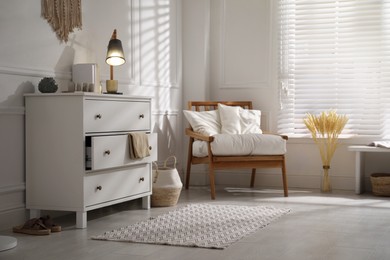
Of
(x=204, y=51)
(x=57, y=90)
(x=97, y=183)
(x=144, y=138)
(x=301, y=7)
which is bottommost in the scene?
(x=97, y=183)

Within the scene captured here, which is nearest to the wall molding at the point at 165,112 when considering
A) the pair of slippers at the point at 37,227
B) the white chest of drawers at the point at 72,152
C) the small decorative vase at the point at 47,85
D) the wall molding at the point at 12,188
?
the white chest of drawers at the point at 72,152

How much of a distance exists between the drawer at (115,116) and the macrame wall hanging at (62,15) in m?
0.64

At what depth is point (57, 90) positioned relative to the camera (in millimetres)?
3947

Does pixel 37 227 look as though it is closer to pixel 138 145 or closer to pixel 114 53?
pixel 138 145

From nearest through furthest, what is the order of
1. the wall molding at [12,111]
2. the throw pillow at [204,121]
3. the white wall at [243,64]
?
the wall molding at [12,111]
the throw pillow at [204,121]
the white wall at [243,64]

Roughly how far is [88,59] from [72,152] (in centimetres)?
102

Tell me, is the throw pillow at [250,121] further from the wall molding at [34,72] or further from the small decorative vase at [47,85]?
the small decorative vase at [47,85]

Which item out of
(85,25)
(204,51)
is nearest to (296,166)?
(204,51)

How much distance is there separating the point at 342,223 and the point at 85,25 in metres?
2.26

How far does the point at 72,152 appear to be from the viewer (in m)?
3.57

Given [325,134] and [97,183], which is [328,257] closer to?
[97,183]

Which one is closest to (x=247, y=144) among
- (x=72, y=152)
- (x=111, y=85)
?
(x=111, y=85)

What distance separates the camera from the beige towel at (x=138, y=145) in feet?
13.1

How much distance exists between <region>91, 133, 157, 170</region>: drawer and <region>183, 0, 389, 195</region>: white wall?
197 cm
